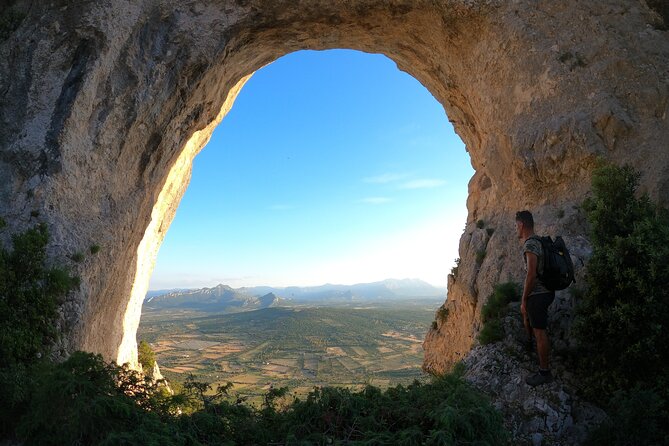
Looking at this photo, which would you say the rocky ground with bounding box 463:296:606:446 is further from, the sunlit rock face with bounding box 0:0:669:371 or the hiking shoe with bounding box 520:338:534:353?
the sunlit rock face with bounding box 0:0:669:371

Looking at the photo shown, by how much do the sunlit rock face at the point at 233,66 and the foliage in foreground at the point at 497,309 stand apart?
1392mm

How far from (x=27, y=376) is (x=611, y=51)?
14.8 metres

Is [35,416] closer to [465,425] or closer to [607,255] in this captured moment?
[465,425]

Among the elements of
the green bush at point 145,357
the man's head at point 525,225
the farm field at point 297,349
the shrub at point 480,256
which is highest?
the man's head at point 525,225

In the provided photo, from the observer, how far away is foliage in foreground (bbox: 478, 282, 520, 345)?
27.1 feet

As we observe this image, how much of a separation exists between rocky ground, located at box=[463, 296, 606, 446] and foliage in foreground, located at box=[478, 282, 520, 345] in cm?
16

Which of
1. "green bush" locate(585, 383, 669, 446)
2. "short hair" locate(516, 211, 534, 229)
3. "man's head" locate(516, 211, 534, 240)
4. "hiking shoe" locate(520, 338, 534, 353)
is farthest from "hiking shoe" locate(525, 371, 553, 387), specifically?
"short hair" locate(516, 211, 534, 229)

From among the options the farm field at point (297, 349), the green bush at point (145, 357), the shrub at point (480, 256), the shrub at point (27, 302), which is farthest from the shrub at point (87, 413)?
the farm field at point (297, 349)

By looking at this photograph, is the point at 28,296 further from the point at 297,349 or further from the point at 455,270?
the point at 297,349

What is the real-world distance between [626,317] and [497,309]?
2.86 meters

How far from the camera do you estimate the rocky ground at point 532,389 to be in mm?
6164

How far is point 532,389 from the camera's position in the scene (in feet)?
22.1

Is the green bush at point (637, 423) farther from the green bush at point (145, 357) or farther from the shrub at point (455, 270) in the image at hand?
the green bush at point (145, 357)

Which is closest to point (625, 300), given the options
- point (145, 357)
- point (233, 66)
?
point (233, 66)
